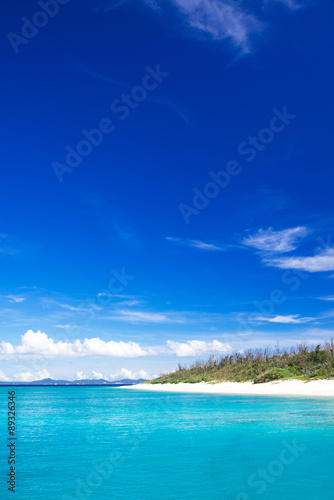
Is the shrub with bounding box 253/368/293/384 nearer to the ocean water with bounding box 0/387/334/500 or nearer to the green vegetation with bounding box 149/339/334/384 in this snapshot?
the green vegetation with bounding box 149/339/334/384

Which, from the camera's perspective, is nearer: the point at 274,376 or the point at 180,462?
the point at 180,462

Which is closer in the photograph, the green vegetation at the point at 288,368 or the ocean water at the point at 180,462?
the ocean water at the point at 180,462

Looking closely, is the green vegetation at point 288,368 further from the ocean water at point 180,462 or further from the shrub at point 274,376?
the ocean water at point 180,462

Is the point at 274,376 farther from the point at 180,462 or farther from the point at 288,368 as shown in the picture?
the point at 180,462

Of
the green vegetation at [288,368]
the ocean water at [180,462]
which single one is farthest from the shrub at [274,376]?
the ocean water at [180,462]

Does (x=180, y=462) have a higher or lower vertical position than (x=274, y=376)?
higher

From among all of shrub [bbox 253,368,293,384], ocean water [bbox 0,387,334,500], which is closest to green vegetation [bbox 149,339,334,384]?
shrub [bbox 253,368,293,384]

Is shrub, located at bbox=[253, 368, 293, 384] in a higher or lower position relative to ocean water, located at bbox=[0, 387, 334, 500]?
lower

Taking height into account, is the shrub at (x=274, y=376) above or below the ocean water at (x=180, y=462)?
below

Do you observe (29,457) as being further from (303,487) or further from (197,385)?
(197,385)

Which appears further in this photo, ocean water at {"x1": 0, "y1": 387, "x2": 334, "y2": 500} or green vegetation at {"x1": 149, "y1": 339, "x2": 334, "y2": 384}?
green vegetation at {"x1": 149, "y1": 339, "x2": 334, "y2": 384}

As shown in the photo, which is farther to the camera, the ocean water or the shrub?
the shrub

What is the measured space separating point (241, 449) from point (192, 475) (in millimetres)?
7251

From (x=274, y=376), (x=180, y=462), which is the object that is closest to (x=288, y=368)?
(x=274, y=376)
